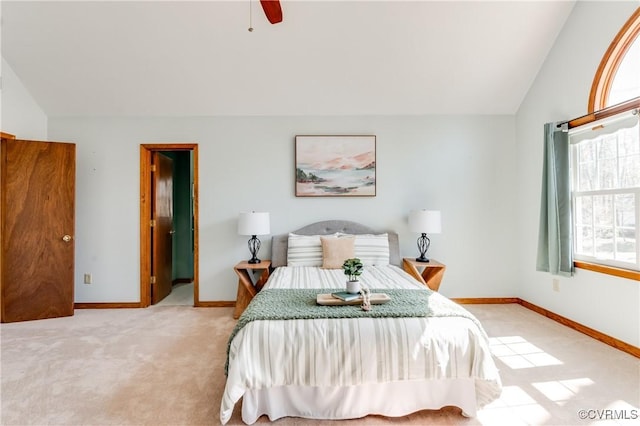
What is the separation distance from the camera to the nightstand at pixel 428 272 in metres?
3.34

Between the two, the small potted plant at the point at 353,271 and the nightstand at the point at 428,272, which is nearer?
the small potted plant at the point at 353,271

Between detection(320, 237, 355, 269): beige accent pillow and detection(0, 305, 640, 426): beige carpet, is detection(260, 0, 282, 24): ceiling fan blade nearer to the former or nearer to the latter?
detection(320, 237, 355, 269): beige accent pillow

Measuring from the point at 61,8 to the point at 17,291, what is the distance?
292cm

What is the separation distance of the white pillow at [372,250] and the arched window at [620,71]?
2332mm

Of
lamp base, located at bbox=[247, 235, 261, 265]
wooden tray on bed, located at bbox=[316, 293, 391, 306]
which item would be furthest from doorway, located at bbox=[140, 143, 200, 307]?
wooden tray on bed, located at bbox=[316, 293, 391, 306]

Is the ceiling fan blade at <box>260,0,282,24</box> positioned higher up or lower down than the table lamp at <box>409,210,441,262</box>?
higher up

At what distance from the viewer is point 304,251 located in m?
3.46

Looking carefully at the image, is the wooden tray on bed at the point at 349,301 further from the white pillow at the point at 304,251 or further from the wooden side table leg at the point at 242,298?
the wooden side table leg at the point at 242,298

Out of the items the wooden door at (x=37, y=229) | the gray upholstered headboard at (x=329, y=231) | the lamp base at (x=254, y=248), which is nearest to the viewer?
the wooden door at (x=37, y=229)

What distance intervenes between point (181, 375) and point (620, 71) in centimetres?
442

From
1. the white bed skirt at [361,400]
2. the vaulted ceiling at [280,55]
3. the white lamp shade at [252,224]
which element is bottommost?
the white bed skirt at [361,400]

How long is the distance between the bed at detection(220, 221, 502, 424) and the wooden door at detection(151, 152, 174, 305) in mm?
2750

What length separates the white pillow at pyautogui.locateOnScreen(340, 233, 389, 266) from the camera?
3.42m

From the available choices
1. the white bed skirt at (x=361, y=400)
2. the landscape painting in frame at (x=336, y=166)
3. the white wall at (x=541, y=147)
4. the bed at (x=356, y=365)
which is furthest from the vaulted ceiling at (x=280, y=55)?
the white bed skirt at (x=361, y=400)
